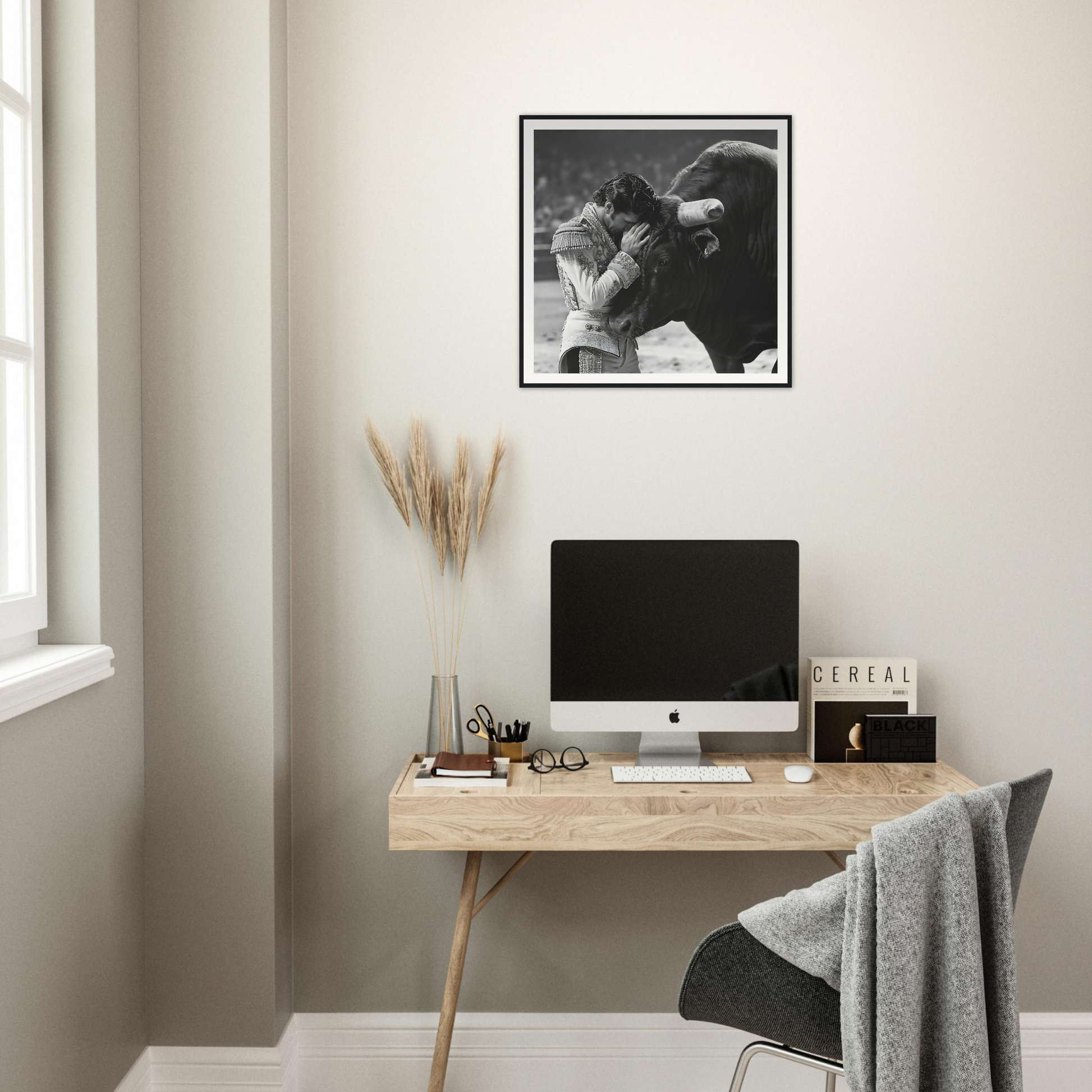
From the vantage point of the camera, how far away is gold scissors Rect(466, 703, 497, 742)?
209cm

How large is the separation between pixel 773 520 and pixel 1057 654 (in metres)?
0.76

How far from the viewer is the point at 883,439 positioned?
221 cm

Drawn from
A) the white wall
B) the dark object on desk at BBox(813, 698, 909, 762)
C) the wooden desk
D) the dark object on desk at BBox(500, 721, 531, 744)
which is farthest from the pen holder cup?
the dark object on desk at BBox(813, 698, 909, 762)

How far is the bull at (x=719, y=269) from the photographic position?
2.20 meters

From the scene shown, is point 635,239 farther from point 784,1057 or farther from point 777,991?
point 784,1057

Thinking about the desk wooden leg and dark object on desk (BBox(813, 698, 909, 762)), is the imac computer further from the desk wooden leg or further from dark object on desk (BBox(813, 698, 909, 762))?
the desk wooden leg

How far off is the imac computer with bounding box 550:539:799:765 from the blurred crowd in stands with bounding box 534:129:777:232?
32.9 inches

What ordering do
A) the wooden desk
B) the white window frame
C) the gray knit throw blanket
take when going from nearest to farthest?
the gray knit throw blanket → the white window frame → the wooden desk

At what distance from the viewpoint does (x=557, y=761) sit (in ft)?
7.04

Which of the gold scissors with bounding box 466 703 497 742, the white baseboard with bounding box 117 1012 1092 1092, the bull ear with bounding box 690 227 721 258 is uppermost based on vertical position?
the bull ear with bounding box 690 227 721 258

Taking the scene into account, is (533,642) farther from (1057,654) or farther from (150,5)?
(150,5)

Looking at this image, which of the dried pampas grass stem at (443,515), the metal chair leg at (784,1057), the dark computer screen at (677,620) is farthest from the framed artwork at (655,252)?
the metal chair leg at (784,1057)

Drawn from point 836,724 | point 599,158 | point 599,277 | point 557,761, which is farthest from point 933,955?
point 599,158

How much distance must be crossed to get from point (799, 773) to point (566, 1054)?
933 mm
